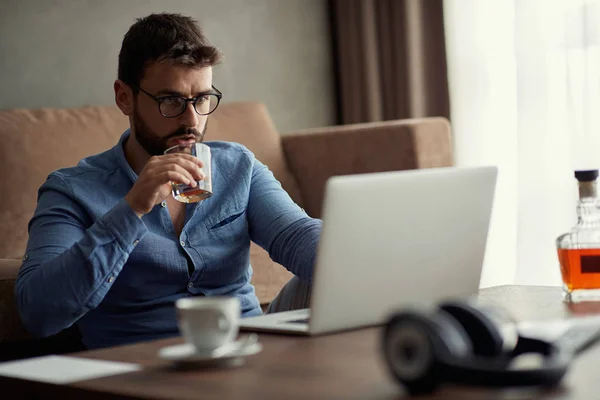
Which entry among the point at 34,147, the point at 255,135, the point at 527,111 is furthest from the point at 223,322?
the point at 527,111

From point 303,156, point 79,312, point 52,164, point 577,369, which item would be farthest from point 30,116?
point 577,369

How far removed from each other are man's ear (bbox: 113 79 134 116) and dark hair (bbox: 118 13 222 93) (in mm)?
20

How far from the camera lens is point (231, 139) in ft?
9.98

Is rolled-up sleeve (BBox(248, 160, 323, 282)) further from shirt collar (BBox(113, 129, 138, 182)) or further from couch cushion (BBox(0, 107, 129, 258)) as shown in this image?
couch cushion (BBox(0, 107, 129, 258))

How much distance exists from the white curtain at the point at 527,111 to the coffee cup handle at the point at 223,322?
2387mm

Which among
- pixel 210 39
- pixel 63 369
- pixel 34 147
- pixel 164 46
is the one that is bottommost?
pixel 63 369

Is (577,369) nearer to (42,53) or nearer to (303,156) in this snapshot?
(303,156)

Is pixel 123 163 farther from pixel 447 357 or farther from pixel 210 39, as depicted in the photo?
pixel 210 39

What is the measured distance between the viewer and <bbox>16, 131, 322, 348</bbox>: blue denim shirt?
1.61m

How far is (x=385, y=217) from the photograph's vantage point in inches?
47.2

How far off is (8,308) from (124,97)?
514 millimetres

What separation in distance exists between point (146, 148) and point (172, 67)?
168mm

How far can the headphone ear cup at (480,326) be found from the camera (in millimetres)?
903

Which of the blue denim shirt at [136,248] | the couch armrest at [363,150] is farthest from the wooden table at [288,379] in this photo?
the couch armrest at [363,150]
